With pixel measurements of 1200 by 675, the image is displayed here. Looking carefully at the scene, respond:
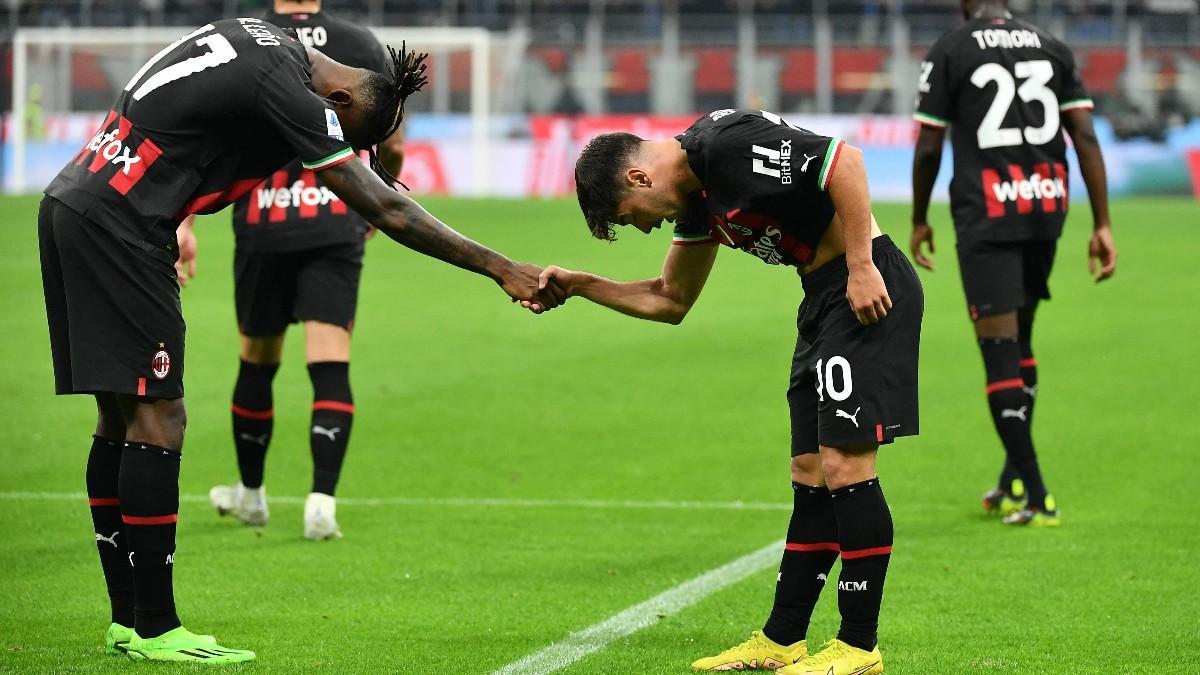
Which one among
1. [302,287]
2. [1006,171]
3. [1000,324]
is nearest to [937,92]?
[1006,171]

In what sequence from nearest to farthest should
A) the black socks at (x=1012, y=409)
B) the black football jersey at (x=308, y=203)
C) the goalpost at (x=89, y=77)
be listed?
the black football jersey at (x=308, y=203) < the black socks at (x=1012, y=409) < the goalpost at (x=89, y=77)

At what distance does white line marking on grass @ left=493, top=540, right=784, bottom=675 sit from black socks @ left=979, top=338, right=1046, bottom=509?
1.23m

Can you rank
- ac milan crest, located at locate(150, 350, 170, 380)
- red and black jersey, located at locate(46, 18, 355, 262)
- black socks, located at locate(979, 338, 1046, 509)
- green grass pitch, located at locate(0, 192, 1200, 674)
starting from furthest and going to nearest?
black socks, located at locate(979, 338, 1046, 509) → green grass pitch, located at locate(0, 192, 1200, 674) → ac milan crest, located at locate(150, 350, 170, 380) → red and black jersey, located at locate(46, 18, 355, 262)

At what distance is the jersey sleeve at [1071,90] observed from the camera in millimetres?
8008

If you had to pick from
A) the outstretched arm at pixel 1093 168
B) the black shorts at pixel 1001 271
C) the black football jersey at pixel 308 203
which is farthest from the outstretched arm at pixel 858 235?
the outstretched arm at pixel 1093 168

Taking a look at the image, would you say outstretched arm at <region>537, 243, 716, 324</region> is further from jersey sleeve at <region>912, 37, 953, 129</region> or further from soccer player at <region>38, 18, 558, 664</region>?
jersey sleeve at <region>912, 37, 953, 129</region>

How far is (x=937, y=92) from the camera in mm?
8008

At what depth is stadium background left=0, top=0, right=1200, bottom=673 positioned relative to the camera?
18.6ft

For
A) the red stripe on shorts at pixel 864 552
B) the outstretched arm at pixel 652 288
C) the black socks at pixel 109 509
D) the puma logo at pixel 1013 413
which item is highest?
the outstretched arm at pixel 652 288

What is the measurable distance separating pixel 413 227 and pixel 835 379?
1.33 metres

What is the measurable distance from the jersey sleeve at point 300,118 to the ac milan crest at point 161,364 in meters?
0.71

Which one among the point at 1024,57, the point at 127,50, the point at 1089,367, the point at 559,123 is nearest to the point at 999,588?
the point at 1024,57

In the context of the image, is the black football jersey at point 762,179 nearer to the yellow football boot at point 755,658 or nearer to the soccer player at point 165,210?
the soccer player at point 165,210

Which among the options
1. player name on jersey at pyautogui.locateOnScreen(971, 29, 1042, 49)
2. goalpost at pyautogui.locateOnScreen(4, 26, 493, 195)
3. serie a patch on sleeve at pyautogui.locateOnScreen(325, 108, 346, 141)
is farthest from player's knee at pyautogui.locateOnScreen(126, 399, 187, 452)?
goalpost at pyautogui.locateOnScreen(4, 26, 493, 195)
